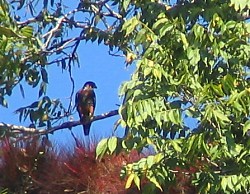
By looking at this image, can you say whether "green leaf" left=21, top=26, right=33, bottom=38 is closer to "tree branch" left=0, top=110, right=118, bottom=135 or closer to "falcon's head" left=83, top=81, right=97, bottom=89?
"tree branch" left=0, top=110, right=118, bottom=135

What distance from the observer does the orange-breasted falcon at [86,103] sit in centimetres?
893

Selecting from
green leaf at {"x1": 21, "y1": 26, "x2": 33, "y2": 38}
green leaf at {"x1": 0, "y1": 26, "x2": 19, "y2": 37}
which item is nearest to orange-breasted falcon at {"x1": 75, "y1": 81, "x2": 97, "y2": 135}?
green leaf at {"x1": 21, "y1": 26, "x2": 33, "y2": 38}

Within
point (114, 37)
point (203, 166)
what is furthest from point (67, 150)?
point (203, 166)

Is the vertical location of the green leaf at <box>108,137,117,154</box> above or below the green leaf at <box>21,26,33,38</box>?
below

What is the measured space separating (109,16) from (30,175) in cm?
159

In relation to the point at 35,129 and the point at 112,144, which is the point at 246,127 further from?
the point at 35,129

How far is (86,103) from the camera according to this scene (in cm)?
1035

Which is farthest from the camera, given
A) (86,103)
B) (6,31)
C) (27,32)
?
(86,103)

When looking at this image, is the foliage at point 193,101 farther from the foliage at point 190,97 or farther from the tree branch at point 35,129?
the tree branch at point 35,129

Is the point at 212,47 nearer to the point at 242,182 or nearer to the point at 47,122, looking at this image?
the point at 242,182

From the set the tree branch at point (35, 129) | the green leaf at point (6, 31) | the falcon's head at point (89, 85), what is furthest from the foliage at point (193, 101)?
the falcon's head at point (89, 85)

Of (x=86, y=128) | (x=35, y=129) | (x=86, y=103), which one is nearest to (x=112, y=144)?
(x=35, y=129)

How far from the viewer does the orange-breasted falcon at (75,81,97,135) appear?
8.93m

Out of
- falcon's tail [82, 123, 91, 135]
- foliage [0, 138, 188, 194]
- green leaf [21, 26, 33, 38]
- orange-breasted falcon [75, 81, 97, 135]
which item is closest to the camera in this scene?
green leaf [21, 26, 33, 38]
